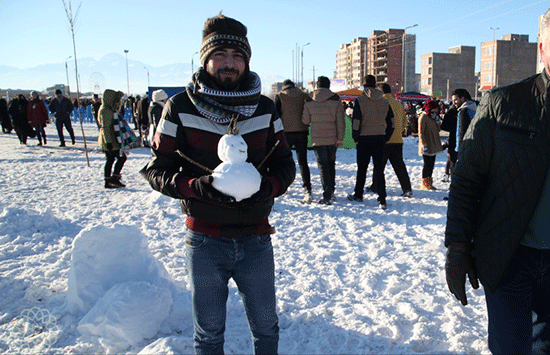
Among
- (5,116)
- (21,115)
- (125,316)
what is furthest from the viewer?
(5,116)

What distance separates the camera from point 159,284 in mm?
3463

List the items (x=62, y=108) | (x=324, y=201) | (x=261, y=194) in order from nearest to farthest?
1. (x=261, y=194)
2. (x=324, y=201)
3. (x=62, y=108)

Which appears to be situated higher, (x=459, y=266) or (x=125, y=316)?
(x=459, y=266)

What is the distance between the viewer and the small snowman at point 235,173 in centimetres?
173

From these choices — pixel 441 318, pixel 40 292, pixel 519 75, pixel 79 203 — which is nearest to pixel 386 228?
pixel 441 318

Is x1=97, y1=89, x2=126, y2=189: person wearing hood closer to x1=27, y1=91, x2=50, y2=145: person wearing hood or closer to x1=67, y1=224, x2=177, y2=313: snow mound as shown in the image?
x1=67, y1=224, x2=177, y2=313: snow mound

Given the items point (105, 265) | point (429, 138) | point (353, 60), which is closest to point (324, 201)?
point (429, 138)

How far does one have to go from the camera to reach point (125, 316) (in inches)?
112

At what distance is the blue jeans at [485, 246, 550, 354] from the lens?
1.76 metres

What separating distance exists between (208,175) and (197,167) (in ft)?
0.38

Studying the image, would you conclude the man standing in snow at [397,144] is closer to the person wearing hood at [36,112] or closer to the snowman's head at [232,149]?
the snowman's head at [232,149]

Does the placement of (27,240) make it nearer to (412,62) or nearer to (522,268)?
(522,268)

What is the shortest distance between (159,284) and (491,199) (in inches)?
107

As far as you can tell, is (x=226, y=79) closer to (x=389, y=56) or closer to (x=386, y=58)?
(x=389, y=56)
